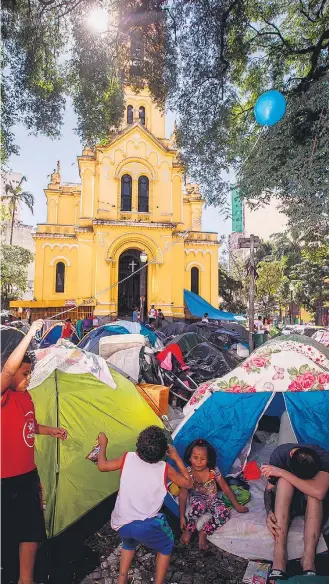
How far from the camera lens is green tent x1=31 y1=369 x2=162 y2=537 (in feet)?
11.1

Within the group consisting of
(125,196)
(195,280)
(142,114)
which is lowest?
(195,280)

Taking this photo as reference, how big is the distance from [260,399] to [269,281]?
99.6 ft

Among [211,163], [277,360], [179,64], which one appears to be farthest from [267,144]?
[277,360]

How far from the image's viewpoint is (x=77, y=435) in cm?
370

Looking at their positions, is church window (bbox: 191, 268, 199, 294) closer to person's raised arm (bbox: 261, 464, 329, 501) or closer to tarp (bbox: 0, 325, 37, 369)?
tarp (bbox: 0, 325, 37, 369)

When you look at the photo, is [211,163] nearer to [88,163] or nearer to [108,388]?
[108,388]

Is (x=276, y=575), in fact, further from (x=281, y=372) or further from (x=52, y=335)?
(x=52, y=335)

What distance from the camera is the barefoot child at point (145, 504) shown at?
2.47 m

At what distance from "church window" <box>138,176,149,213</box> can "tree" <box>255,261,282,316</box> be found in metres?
15.7

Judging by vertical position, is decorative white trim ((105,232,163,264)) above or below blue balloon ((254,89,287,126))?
above

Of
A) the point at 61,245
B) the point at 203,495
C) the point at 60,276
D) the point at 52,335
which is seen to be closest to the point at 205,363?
the point at 203,495

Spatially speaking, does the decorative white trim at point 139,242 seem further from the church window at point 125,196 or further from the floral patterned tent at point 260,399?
the floral patterned tent at point 260,399

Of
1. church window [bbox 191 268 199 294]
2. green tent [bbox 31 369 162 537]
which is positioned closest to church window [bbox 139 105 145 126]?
church window [bbox 191 268 199 294]

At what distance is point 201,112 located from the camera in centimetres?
661
